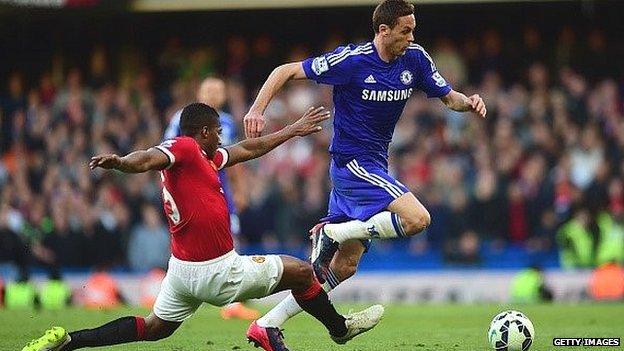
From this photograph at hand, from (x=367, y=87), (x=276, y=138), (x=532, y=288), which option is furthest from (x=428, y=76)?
(x=532, y=288)

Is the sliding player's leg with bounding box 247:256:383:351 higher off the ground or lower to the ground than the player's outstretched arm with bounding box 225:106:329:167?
lower

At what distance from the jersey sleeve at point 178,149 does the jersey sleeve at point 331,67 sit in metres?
1.73

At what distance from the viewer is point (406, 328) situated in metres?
11.5

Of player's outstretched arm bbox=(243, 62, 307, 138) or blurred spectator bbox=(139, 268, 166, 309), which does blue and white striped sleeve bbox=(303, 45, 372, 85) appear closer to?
player's outstretched arm bbox=(243, 62, 307, 138)

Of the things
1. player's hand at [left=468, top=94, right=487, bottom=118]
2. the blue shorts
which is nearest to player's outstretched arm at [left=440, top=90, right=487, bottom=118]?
player's hand at [left=468, top=94, right=487, bottom=118]

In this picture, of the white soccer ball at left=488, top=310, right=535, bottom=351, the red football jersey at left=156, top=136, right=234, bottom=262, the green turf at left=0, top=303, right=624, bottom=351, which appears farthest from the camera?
the green turf at left=0, top=303, right=624, bottom=351

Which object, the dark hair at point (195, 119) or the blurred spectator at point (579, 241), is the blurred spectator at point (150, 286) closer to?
the blurred spectator at point (579, 241)

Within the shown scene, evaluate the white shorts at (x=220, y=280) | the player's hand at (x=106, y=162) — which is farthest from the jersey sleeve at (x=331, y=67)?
the player's hand at (x=106, y=162)

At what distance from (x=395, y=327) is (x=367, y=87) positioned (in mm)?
3158

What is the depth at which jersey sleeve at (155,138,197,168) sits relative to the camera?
7438mm

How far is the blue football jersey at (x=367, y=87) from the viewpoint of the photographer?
9.18m

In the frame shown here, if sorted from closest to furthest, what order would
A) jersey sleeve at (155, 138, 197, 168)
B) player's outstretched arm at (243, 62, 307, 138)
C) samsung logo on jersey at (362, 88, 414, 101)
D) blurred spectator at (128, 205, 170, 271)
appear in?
jersey sleeve at (155, 138, 197, 168)
player's outstretched arm at (243, 62, 307, 138)
samsung logo on jersey at (362, 88, 414, 101)
blurred spectator at (128, 205, 170, 271)

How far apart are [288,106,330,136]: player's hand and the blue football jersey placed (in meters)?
1.02

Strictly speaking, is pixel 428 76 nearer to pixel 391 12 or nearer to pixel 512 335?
pixel 391 12
